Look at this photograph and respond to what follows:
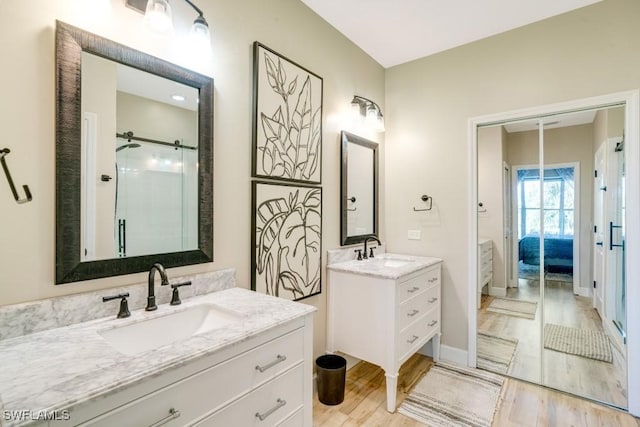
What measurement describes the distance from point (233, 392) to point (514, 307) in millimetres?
2588

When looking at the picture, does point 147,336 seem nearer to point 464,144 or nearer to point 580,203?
point 464,144

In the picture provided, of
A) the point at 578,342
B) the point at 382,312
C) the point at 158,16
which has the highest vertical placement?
the point at 158,16

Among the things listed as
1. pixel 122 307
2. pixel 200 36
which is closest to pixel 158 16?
pixel 200 36

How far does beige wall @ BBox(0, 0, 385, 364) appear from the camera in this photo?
44.3 inches

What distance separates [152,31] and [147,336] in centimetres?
138

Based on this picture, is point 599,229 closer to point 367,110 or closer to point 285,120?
point 367,110

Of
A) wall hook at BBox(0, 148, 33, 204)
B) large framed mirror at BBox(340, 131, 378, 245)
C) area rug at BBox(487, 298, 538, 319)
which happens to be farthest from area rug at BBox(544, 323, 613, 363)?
wall hook at BBox(0, 148, 33, 204)

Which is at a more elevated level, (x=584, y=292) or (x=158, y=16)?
(x=158, y=16)

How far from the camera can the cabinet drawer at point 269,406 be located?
1.13 metres

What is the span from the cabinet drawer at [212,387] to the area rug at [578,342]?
2.24 m

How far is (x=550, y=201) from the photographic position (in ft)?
8.38

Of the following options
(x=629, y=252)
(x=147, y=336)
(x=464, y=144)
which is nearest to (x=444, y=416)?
(x=629, y=252)

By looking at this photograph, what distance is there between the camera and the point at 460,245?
2854 mm

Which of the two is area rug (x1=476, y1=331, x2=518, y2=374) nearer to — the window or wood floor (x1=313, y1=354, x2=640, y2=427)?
wood floor (x1=313, y1=354, x2=640, y2=427)
